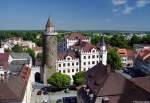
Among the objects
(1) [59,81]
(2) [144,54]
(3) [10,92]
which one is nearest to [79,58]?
(2) [144,54]

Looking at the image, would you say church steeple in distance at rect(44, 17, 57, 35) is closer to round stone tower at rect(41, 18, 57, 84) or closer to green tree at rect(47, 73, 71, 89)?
round stone tower at rect(41, 18, 57, 84)

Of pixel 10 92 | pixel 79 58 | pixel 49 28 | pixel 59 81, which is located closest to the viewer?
pixel 10 92

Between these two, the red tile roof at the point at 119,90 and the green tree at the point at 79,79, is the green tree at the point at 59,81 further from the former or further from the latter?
the red tile roof at the point at 119,90

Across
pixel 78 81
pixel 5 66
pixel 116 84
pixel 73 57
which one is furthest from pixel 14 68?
pixel 116 84

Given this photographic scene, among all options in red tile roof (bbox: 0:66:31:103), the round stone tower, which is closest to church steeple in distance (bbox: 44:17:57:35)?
the round stone tower

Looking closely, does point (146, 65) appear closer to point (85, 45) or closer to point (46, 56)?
point (85, 45)

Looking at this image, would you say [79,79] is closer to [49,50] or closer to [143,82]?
[49,50]

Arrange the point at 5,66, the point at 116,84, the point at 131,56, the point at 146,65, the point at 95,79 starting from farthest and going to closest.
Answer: the point at 131,56 < the point at 146,65 < the point at 5,66 < the point at 95,79 < the point at 116,84

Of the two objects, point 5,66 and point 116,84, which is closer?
point 116,84

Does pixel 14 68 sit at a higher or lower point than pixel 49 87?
higher
